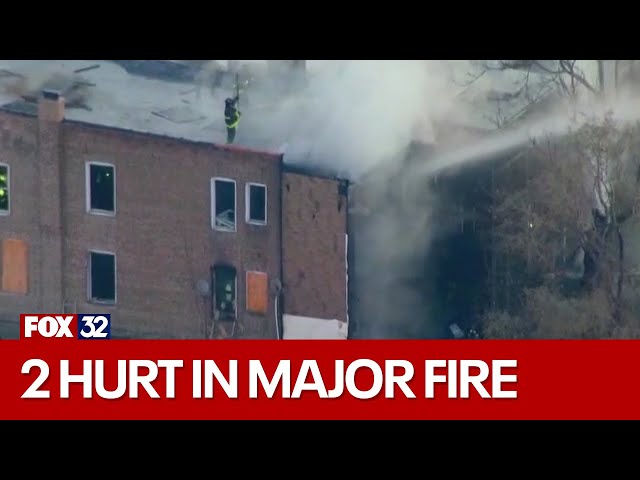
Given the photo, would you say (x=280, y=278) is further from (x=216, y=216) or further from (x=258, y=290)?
(x=216, y=216)

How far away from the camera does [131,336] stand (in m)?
14.3

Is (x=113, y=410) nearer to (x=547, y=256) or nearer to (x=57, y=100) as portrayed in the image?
(x=57, y=100)

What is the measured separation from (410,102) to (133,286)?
2535 mm

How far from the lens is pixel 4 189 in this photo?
14.5m

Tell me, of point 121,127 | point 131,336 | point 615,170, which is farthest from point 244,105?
point 615,170

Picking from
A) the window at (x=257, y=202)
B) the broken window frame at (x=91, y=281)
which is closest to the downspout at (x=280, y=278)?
the window at (x=257, y=202)

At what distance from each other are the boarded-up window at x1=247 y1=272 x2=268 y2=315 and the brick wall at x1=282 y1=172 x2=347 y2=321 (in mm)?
165

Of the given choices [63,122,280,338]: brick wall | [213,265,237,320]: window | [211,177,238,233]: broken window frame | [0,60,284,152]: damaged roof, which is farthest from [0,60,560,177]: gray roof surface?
[213,265,237,320]: window

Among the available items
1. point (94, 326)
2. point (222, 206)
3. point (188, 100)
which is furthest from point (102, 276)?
point (188, 100)

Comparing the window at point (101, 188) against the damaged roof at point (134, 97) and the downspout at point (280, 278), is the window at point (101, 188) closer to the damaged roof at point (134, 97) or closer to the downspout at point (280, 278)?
the damaged roof at point (134, 97)

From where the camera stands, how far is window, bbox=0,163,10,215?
14477 millimetres

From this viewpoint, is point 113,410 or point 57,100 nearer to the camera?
point 113,410

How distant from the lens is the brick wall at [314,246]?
14.3m

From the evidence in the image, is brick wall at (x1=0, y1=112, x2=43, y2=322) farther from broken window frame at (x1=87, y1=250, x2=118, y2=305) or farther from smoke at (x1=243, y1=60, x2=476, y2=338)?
smoke at (x1=243, y1=60, x2=476, y2=338)
